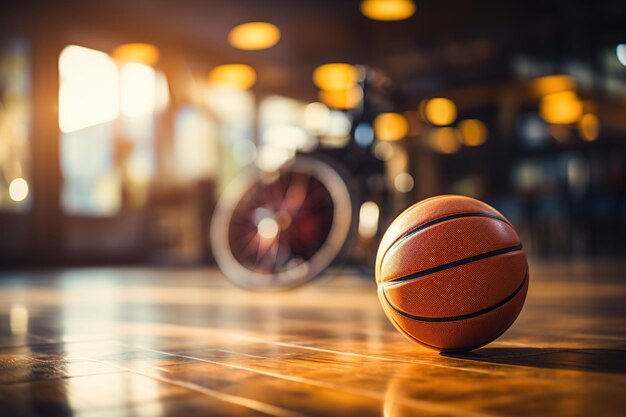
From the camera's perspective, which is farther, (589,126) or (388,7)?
(589,126)

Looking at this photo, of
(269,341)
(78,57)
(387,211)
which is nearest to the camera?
(269,341)

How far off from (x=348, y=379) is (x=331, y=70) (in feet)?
24.6

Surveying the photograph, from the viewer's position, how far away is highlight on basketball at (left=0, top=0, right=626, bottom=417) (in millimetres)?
1362

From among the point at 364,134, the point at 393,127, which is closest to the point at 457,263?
the point at 364,134

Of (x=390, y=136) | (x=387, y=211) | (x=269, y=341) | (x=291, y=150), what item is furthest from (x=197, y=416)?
(x=390, y=136)

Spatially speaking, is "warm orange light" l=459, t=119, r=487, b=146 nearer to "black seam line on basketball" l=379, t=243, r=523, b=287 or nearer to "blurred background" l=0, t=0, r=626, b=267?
"blurred background" l=0, t=0, r=626, b=267

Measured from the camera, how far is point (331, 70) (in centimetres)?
854

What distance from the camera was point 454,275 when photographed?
1.51 metres

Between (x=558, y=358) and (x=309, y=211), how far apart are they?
8.42 feet

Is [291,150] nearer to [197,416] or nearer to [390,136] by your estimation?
[197,416]

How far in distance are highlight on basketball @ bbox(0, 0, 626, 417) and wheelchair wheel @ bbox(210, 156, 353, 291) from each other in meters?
0.02

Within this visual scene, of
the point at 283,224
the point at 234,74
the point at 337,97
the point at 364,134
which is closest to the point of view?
the point at 283,224

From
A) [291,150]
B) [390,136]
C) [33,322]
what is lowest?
[33,322]

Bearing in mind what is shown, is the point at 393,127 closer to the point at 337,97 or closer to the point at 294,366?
the point at 337,97
